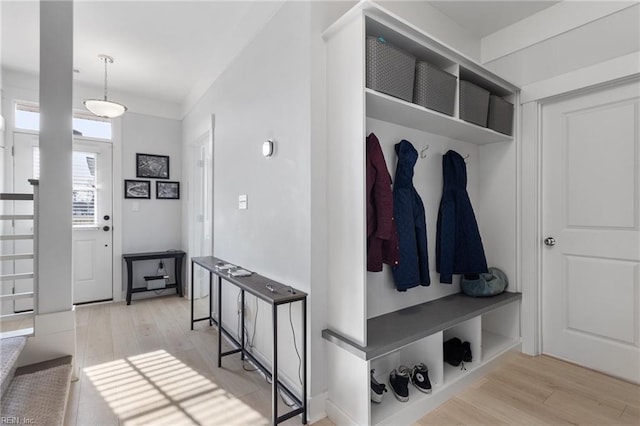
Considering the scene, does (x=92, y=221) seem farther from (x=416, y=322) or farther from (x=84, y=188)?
(x=416, y=322)

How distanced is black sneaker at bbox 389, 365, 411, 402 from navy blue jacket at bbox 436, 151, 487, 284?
79 cm

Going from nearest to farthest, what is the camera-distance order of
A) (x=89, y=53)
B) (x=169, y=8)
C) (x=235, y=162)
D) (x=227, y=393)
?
1. (x=227, y=393)
2. (x=169, y=8)
3. (x=235, y=162)
4. (x=89, y=53)

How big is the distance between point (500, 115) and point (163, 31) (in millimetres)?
2931

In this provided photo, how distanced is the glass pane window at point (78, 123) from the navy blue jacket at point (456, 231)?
4.16 meters

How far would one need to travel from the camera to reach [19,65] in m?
3.35

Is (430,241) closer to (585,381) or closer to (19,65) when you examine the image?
(585,381)

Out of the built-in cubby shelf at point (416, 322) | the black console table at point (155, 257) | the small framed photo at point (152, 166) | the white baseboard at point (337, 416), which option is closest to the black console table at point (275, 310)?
the white baseboard at point (337, 416)

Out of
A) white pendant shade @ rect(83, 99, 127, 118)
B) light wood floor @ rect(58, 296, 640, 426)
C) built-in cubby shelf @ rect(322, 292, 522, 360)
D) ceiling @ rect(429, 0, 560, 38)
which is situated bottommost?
Result: light wood floor @ rect(58, 296, 640, 426)

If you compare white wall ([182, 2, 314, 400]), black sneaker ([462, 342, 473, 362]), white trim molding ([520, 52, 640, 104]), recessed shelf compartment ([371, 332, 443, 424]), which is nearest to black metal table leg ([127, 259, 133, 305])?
white wall ([182, 2, 314, 400])

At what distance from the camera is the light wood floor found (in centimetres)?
173

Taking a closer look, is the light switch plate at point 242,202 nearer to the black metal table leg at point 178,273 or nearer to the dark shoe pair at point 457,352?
the dark shoe pair at point 457,352

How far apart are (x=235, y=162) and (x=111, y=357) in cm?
185

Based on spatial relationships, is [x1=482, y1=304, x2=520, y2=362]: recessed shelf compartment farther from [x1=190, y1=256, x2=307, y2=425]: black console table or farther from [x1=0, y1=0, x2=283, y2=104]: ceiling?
[x1=0, y1=0, x2=283, y2=104]: ceiling

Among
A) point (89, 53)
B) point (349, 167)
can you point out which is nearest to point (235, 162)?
point (349, 167)
